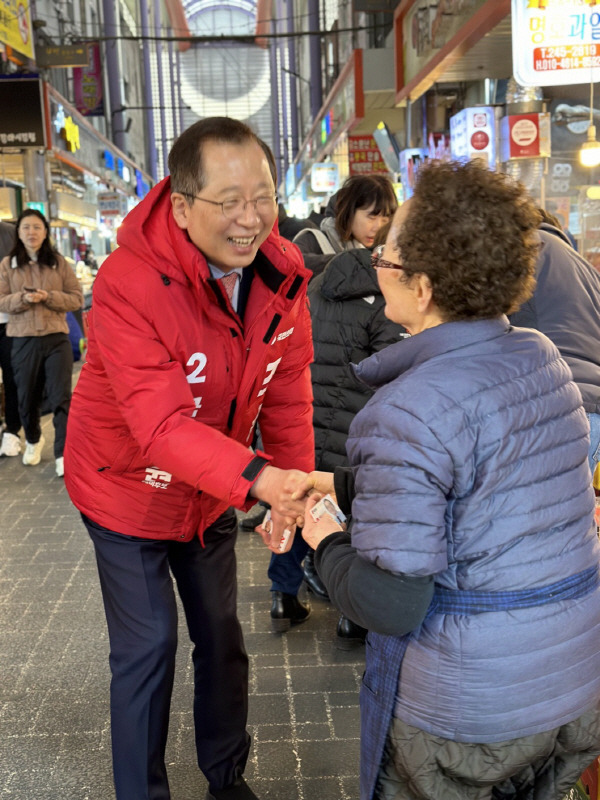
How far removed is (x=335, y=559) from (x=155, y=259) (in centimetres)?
91

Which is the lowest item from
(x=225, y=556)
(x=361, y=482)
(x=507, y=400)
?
(x=225, y=556)

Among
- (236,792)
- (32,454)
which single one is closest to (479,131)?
(32,454)

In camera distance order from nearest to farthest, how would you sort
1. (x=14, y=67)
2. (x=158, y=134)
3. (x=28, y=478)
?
(x=28, y=478), (x=14, y=67), (x=158, y=134)

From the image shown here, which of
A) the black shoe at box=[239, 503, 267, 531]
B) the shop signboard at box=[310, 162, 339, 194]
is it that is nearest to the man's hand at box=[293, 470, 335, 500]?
the black shoe at box=[239, 503, 267, 531]

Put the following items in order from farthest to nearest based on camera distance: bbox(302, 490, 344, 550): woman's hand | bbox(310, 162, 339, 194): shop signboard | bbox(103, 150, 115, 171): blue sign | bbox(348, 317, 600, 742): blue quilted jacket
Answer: bbox(103, 150, 115, 171): blue sign, bbox(310, 162, 339, 194): shop signboard, bbox(302, 490, 344, 550): woman's hand, bbox(348, 317, 600, 742): blue quilted jacket

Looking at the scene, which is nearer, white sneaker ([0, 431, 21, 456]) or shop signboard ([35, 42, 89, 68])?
white sneaker ([0, 431, 21, 456])

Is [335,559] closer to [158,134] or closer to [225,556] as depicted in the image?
[225,556]

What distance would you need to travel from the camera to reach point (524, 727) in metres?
1.72

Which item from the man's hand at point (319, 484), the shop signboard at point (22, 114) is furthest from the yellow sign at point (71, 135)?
the man's hand at point (319, 484)

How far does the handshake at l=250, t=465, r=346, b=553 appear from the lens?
6.59ft

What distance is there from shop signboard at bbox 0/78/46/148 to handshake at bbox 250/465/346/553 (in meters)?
14.5

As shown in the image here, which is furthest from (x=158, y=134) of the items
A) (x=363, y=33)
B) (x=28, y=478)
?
(x=28, y=478)

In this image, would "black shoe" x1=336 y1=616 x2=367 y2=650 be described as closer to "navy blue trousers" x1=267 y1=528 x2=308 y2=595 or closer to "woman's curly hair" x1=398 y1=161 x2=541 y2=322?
"navy blue trousers" x1=267 y1=528 x2=308 y2=595

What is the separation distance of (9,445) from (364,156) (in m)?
11.4
